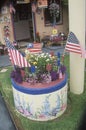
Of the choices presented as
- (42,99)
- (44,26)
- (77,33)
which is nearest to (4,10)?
(44,26)

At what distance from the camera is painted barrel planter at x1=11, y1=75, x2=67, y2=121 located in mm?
6793

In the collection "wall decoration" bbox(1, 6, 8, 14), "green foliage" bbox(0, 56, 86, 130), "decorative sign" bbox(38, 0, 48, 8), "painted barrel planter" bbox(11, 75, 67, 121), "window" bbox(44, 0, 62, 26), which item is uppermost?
"decorative sign" bbox(38, 0, 48, 8)

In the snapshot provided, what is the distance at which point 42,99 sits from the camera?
22.4 feet

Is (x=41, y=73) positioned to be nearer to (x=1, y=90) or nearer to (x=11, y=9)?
(x=1, y=90)

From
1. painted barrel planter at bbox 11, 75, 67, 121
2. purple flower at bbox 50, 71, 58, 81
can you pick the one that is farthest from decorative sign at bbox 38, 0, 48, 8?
purple flower at bbox 50, 71, 58, 81

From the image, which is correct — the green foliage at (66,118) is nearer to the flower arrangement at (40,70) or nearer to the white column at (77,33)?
the white column at (77,33)

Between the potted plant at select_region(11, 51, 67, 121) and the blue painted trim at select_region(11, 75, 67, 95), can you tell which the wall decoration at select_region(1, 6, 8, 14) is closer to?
the potted plant at select_region(11, 51, 67, 121)

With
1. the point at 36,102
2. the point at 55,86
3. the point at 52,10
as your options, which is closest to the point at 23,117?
the point at 36,102

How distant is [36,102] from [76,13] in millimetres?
3188

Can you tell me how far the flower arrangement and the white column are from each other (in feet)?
3.29

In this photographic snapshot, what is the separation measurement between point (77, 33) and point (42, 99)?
8.57 feet

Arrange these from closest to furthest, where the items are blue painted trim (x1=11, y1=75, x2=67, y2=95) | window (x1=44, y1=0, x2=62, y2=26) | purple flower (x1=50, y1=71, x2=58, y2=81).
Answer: blue painted trim (x1=11, y1=75, x2=67, y2=95) → purple flower (x1=50, y1=71, x2=58, y2=81) → window (x1=44, y1=0, x2=62, y2=26)

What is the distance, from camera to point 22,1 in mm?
12711

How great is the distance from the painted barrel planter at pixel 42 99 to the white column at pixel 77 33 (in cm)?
104
